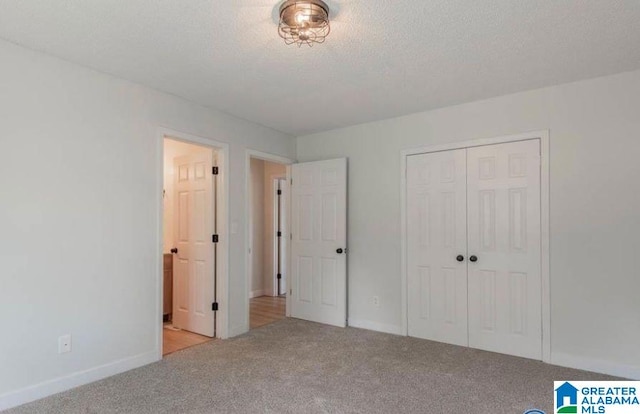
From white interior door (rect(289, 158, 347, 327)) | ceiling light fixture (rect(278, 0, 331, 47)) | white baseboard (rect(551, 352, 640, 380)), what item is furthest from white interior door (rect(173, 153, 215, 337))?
white baseboard (rect(551, 352, 640, 380))

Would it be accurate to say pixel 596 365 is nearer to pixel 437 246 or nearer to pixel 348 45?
pixel 437 246

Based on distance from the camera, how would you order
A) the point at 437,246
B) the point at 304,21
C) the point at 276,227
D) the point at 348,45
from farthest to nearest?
the point at 276,227, the point at 437,246, the point at 348,45, the point at 304,21

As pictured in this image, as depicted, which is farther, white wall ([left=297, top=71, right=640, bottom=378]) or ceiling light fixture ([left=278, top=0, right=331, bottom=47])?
white wall ([left=297, top=71, right=640, bottom=378])

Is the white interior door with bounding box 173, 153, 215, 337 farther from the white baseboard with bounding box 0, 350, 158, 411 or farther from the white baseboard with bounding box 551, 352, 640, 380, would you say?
the white baseboard with bounding box 551, 352, 640, 380

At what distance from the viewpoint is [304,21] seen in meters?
2.10

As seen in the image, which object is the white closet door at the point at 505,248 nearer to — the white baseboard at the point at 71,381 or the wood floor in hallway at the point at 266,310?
the wood floor in hallway at the point at 266,310

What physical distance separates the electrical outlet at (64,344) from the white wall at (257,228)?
3.58 m

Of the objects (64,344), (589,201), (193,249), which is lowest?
(64,344)

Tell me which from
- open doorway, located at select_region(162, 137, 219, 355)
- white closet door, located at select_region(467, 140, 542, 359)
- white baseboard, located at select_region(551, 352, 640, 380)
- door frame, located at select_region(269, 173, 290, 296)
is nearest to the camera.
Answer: white baseboard, located at select_region(551, 352, 640, 380)

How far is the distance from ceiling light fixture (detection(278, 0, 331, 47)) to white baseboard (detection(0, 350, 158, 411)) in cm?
280

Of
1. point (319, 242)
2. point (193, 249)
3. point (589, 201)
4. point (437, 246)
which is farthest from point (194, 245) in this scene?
point (589, 201)

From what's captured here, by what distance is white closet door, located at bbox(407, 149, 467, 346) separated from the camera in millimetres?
3760

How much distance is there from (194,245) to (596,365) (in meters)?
3.95

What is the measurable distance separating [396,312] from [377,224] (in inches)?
39.3
